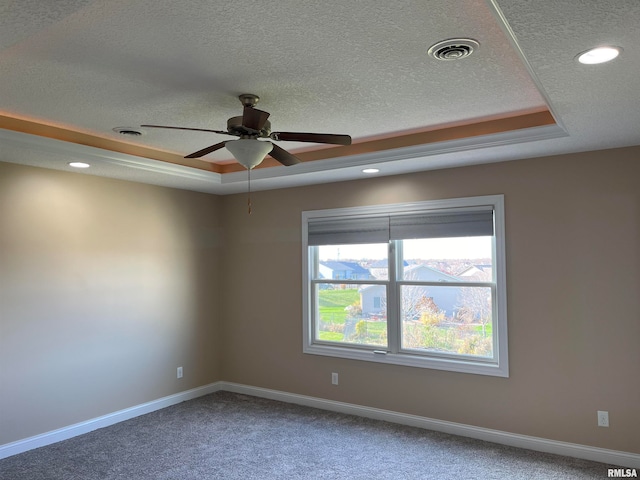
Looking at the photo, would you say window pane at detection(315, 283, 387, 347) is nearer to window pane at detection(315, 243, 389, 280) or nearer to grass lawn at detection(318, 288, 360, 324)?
grass lawn at detection(318, 288, 360, 324)

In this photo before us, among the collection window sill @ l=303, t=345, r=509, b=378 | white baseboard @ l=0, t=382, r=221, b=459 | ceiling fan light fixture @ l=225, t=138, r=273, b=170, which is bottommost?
white baseboard @ l=0, t=382, r=221, b=459

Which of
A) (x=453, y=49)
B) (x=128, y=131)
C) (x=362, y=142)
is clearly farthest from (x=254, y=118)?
(x=362, y=142)

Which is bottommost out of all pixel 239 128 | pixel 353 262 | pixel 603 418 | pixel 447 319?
pixel 603 418

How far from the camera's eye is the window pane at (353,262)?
477 centimetres

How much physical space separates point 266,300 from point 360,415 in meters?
1.62

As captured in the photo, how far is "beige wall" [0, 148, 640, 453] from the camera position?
11.8 ft

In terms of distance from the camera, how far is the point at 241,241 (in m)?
5.68

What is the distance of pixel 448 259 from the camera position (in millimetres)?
4367

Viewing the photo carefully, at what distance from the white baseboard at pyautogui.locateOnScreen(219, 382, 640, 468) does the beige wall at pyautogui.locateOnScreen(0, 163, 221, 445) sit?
1171mm

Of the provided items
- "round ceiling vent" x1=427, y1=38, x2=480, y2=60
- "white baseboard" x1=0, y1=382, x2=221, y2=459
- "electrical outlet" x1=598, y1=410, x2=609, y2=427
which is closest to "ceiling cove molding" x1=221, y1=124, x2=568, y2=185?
"round ceiling vent" x1=427, y1=38, x2=480, y2=60

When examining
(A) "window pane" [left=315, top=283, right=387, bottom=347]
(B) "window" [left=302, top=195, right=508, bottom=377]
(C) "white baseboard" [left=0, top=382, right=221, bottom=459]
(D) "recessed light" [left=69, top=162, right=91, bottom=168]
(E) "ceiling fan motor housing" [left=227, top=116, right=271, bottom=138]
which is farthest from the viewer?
(A) "window pane" [left=315, top=283, right=387, bottom=347]

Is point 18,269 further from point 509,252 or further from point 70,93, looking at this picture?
point 509,252

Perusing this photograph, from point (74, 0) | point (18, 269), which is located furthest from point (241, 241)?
point (74, 0)
